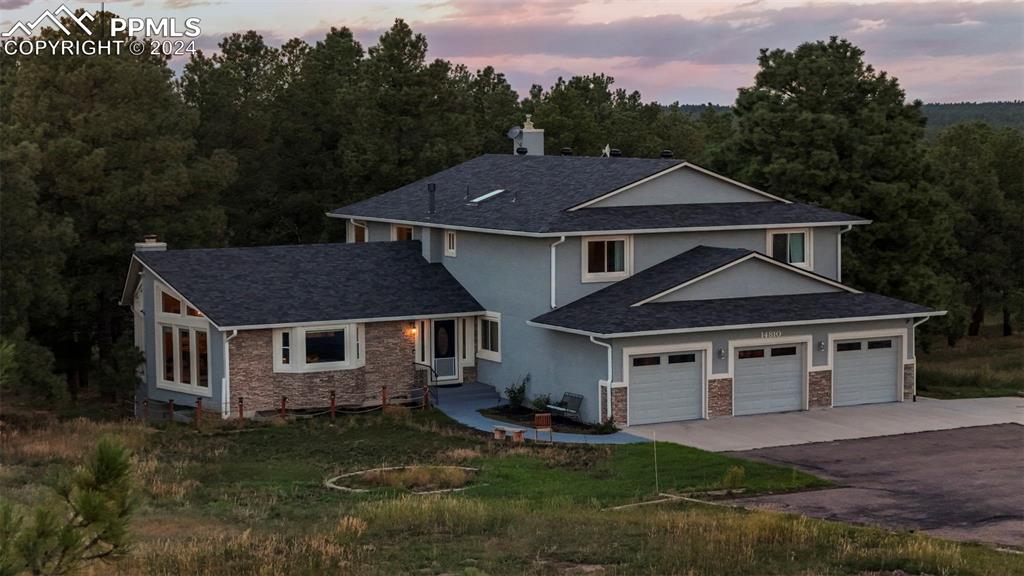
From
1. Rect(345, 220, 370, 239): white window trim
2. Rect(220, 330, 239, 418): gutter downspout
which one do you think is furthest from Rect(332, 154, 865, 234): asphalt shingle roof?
Rect(220, 330, 239, 418): gutter downspout

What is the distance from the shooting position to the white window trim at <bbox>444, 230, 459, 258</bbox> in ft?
130

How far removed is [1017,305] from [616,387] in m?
33.4

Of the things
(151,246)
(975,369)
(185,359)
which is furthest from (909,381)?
(151,246)

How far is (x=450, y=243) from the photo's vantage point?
132 ft

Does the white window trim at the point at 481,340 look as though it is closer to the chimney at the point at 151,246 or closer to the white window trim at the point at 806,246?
the white window trim at the point at 806,246

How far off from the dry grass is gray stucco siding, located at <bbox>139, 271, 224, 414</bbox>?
1.40m

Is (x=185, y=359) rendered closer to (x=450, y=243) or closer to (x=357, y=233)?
(x=450, y=243)

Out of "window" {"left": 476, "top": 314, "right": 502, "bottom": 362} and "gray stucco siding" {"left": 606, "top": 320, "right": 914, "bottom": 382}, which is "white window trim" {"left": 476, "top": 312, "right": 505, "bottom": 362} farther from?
"gray stucco siding" {"left": 606, "top": 320, "right": 914, "bottom": 382}

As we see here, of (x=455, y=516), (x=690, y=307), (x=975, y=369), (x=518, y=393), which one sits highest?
(x=690, y=307)

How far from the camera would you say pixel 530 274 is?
36.0m

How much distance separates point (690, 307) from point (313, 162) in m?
26.1

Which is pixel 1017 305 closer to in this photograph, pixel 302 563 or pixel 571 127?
pixel 571 127

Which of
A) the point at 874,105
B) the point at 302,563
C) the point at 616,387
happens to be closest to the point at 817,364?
the point at 616,387

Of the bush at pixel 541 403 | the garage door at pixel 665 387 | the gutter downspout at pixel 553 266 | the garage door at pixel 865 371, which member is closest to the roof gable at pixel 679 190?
the gutter downspout at pixel 553 266
